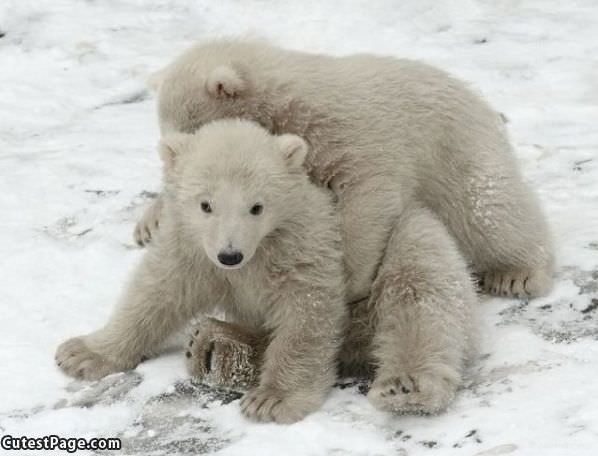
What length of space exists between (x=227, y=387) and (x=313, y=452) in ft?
2.55

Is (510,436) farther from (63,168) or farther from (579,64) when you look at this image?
(579,64)

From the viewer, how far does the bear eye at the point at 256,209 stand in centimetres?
520

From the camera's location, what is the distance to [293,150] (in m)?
5.41

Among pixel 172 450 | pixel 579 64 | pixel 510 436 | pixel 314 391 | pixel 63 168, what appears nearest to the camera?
pixel 510 436

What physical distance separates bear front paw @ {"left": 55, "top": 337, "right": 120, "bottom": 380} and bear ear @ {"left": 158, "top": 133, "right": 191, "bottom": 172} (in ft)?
3.04

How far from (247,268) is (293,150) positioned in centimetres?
57

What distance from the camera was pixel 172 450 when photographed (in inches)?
191

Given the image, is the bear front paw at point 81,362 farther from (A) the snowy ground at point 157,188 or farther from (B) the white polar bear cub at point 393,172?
(B) the white polar bear cub at point 393,172

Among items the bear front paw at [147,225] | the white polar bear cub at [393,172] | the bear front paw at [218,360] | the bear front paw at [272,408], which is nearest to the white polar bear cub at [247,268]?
the bear front paw at [272,408]

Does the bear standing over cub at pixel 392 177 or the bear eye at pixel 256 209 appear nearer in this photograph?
the bear eye at pixel 256 209

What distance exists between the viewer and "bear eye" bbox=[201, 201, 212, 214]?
5203 mm

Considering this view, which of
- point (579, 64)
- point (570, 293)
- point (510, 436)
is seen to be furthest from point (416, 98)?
point (579, 64)

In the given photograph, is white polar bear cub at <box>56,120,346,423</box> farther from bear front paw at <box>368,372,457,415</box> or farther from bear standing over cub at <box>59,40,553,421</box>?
bear front paw at <box>368,372,457,415</box>

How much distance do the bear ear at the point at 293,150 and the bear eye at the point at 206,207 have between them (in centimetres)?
44
